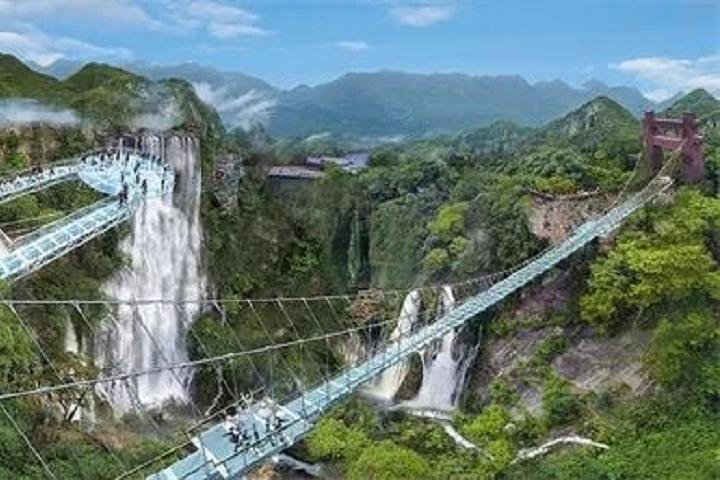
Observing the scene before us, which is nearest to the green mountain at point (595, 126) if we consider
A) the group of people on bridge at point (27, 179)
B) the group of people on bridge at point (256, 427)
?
the group of people on bridge at point (27, 179)

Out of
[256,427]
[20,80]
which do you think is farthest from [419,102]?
[256,427]

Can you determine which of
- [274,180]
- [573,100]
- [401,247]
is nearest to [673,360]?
[401,247]

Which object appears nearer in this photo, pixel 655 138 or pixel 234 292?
pixel 655 138

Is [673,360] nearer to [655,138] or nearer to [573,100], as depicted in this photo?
[655,138]

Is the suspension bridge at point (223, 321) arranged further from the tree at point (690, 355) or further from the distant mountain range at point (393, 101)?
the distant mountain range at point (393, 101)

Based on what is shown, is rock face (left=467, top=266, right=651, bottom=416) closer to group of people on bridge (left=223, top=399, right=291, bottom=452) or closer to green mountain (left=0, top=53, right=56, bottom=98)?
group of people on bridge (left=223, top=399, right=291, bottom=452)

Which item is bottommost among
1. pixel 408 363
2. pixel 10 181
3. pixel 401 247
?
pixel 408 363
